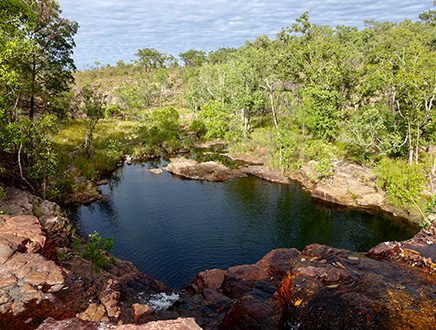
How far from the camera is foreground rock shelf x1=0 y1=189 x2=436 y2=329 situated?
10461 millimetres

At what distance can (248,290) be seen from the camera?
1762 cm

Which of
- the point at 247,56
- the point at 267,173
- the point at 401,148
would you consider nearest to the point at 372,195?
the point at 401,148

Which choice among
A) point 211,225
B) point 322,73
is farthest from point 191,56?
point 211,225

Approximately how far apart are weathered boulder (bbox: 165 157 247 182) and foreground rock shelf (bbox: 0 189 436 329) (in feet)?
91.5

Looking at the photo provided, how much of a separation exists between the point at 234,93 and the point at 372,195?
3795 centimetres

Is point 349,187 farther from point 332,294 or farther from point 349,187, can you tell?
point 332,294

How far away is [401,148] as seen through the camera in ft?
134

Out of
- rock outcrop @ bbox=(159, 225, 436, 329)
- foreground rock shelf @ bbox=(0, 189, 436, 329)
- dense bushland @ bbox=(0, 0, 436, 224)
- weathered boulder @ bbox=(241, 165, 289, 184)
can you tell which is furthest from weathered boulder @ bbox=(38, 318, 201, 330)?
weathered boulder @ bbox=(241, 165, 289, 184)

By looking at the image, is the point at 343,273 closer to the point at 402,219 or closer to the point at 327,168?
the point at 402,219

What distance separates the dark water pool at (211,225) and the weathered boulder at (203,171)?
3.65 meters

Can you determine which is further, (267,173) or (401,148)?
(267,173)

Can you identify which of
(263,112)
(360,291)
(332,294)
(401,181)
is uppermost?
(263,112)

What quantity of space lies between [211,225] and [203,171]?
1701cm

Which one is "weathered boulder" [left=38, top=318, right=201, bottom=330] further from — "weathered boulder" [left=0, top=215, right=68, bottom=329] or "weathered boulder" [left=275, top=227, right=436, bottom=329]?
"weathered boulder" [left=275, top=227, right=436, bottom=329]
